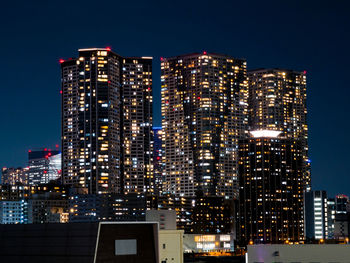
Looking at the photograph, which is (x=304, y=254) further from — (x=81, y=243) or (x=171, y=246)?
(x=171, y=246)

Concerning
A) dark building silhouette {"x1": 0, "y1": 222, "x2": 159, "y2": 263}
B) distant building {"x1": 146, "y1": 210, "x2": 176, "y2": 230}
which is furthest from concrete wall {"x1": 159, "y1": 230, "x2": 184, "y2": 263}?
dark building silhouette {"x1": 0, "y1": 222, "x2": 159, "y2": 263}

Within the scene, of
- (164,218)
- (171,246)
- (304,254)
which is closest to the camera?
(304,254)

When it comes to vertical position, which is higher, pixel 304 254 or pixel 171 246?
pixel 304 254

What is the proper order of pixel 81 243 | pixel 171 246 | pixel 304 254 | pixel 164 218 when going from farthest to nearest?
pixel 164 218 < pixel 171 246 < pixel 304 254 < pixel 81 243

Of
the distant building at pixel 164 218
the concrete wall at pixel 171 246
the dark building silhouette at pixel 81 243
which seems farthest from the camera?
the distant building at pixel 164 218

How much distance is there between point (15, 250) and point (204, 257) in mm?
144885

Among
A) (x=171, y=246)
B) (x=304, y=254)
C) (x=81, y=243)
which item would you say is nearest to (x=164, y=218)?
(x=171, y=246)

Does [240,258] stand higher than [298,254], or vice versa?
[298,254]

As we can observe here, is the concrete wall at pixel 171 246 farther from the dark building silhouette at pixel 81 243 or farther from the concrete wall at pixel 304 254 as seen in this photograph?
the concrete wall at pixel 304 254

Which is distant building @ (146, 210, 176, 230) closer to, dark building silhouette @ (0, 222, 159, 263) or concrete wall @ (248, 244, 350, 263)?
dark building silhouette @ (0, 222, 159, 263)

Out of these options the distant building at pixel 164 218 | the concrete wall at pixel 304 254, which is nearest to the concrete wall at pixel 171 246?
the distant building at pixel 164 218

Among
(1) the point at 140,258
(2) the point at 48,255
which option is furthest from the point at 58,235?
(1) the point at 140,258

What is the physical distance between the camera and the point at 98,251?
44.2 m

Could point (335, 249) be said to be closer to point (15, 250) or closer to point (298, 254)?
point (298, 254)
